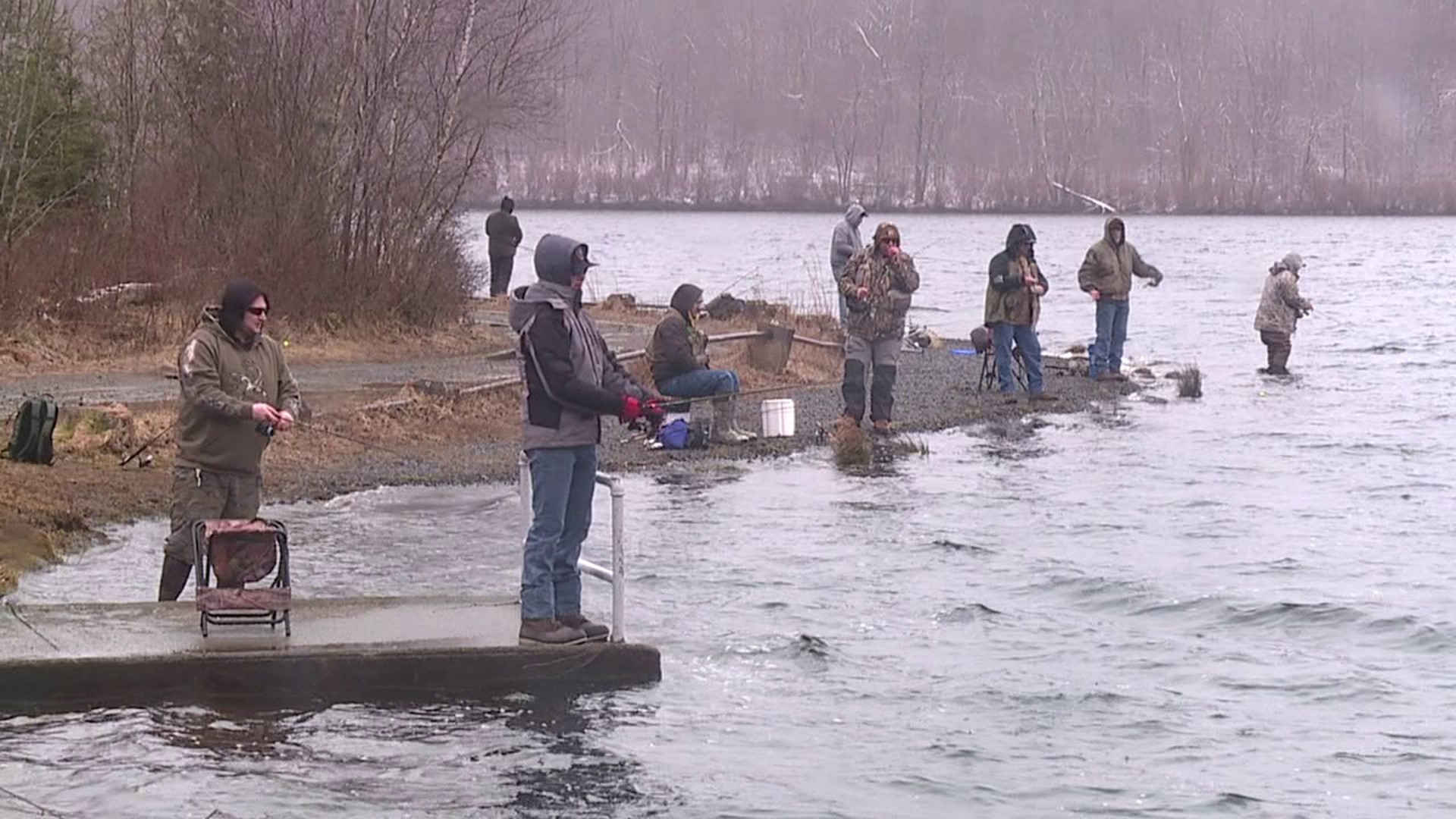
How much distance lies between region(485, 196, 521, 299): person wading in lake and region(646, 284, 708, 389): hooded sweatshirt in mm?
14179

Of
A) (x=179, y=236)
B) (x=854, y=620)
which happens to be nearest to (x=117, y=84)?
(x=179, y=236)

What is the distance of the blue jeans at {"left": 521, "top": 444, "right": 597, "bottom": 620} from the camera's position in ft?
36.0

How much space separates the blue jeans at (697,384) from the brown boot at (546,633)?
8502 millimetres

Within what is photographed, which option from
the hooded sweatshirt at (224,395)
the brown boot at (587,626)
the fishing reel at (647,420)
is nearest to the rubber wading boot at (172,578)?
the hooded sweatshirt at (224,395)

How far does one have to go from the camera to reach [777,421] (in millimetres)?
21359

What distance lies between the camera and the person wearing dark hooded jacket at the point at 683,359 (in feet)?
64.4

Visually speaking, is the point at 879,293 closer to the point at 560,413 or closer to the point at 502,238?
the point at 560,413

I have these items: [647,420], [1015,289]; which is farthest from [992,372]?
[647,420]

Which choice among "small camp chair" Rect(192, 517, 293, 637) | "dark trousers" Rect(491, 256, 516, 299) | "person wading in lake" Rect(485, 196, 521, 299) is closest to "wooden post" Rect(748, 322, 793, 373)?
"person wading in lake" Rect(485, 196, 521, 299)

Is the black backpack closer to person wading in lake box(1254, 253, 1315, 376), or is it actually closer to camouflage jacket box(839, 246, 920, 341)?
camouflage jacket box(839, 246, 920, 341)

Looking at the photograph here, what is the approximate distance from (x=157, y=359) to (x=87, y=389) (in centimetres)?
263

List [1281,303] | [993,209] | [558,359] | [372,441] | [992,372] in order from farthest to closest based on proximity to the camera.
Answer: [993,209], [1281,303], [992,372], [372,441], [558,359]

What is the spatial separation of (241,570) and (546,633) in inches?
60.2

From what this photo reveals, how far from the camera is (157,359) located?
23.2 m
